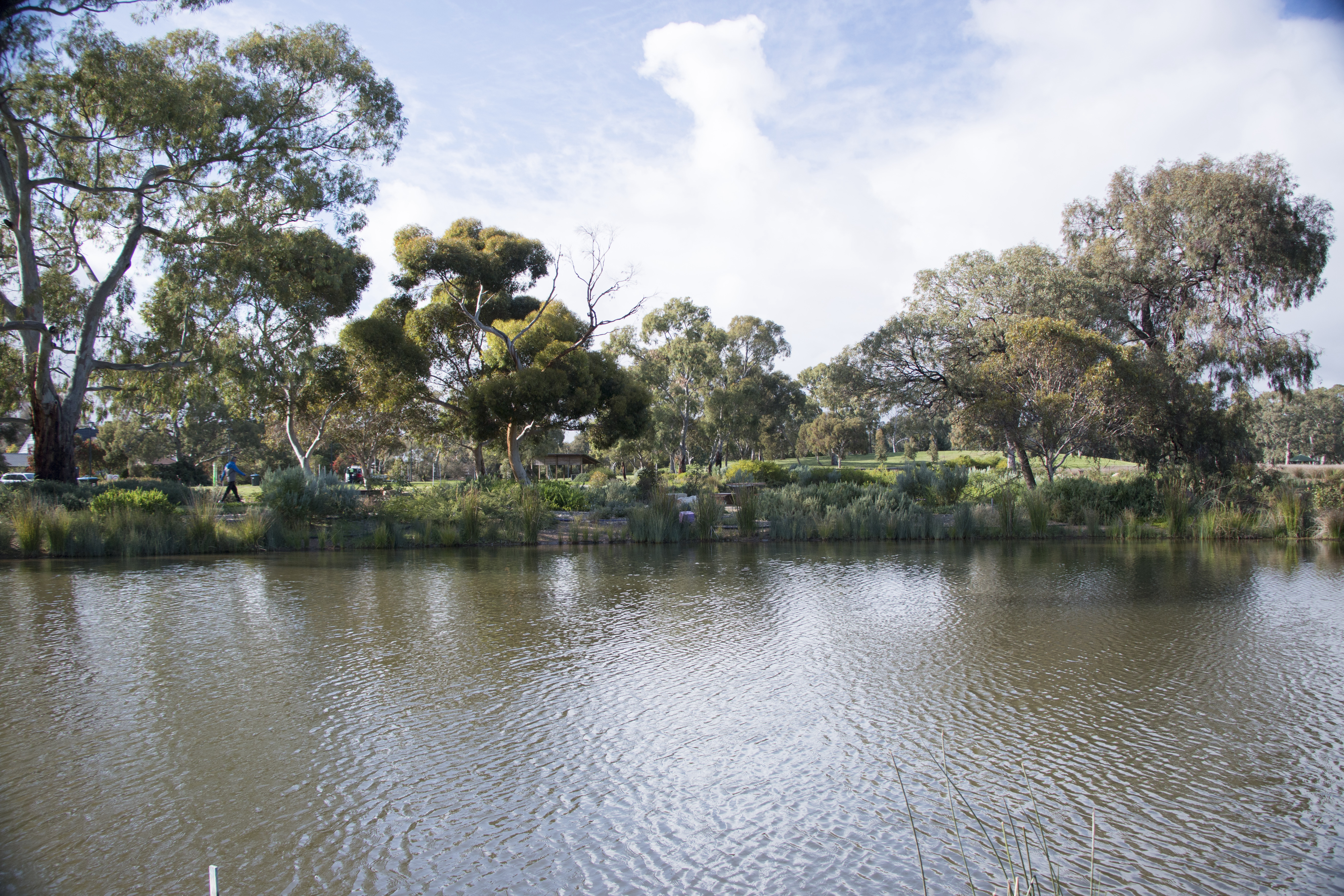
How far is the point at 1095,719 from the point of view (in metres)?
4.61

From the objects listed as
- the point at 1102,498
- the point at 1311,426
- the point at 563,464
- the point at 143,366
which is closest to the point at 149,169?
the point at 143,366

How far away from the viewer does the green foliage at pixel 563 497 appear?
18953 millimetres

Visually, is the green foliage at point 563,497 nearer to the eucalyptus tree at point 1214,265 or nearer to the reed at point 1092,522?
the reed at point 1092,522

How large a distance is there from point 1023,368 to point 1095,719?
16913 millimetres

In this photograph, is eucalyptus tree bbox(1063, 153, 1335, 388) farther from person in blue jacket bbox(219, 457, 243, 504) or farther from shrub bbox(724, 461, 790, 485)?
person in blue jacket bbox(219, 457, 243, 504)

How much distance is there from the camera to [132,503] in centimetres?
1438

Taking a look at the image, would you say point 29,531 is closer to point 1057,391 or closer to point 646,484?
point 646,484

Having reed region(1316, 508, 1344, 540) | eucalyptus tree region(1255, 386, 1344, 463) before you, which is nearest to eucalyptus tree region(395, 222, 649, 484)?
reed region(1316, 508, 1344, 540)

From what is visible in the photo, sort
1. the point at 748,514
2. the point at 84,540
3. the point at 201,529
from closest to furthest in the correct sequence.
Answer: the point at 84,540 → the point at 201,529 → the point at 748,514

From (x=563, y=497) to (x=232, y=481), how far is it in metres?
8.38

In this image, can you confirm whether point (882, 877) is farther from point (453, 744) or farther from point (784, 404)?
point (784, 404)

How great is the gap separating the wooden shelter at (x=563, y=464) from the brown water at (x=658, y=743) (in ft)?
133

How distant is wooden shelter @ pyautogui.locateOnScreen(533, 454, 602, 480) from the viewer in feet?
172

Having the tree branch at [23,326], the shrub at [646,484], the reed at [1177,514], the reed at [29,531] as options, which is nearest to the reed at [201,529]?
the reed at [29,531]
